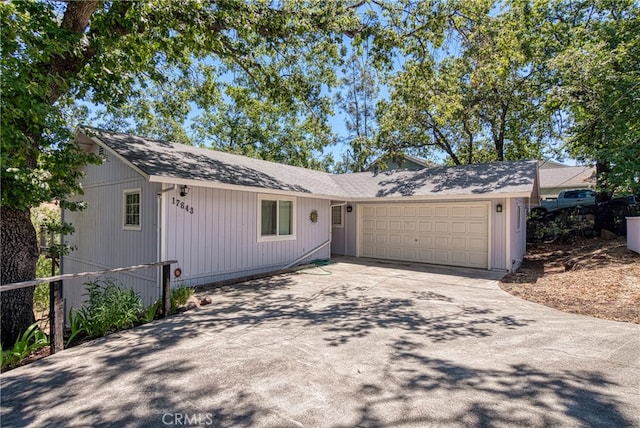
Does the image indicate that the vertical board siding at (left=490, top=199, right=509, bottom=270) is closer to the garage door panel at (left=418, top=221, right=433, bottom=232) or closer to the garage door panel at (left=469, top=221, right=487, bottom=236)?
the garage door panel at (left=469, top=221, right=487, bottom=236)

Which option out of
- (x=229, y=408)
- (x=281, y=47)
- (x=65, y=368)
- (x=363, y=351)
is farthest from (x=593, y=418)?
(x=281, y=47)

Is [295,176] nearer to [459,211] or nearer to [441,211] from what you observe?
[441,211]

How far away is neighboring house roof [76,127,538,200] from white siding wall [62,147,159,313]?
1.80 ft

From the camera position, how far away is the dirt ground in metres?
6.00

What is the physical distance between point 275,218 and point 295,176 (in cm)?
284

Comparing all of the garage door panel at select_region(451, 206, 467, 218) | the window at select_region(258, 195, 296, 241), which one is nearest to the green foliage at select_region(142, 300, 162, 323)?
the window at select_region(258, 195, 296, 241)

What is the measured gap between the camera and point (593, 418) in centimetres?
264

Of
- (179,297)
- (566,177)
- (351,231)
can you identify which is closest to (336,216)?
(351,231)

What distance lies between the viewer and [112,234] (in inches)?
329

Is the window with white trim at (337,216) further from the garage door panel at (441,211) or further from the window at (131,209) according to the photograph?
the window at (131,209)

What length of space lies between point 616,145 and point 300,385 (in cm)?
1338

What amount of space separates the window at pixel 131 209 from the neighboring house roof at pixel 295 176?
937 mm

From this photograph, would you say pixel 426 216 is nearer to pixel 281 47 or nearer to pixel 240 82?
pixel 281 47

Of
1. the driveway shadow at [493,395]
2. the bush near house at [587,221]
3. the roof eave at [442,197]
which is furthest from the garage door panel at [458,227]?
the driveway shadow at [493,395]
